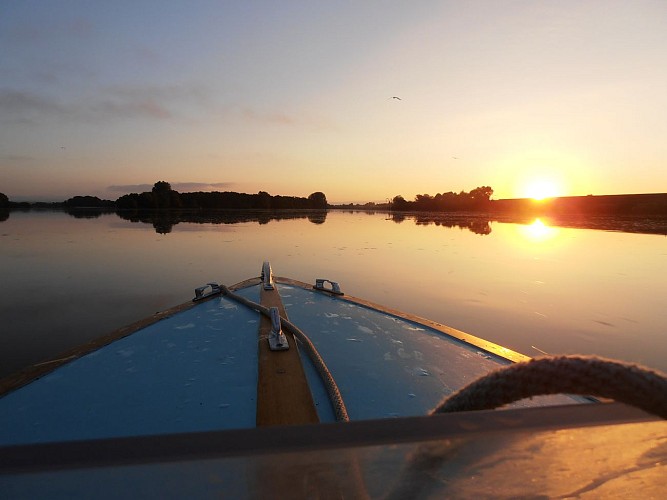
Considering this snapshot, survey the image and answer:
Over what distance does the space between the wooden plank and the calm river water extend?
4.10m

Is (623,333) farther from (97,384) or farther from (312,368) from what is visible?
(97,384)

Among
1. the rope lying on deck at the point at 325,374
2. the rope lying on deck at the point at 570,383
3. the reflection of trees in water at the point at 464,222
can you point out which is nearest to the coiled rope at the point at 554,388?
the rope lying on deck at the point at 570,383

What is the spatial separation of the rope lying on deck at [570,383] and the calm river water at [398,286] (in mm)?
5162

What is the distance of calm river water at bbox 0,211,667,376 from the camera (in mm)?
5707

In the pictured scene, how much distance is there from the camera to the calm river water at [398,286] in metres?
5.71

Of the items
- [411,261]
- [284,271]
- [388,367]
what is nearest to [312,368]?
[388,367]

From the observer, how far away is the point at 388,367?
2787 millimetres

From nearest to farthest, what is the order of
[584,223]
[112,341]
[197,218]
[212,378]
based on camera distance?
[212,378] → [112,341] → [584,223] → [197,218]

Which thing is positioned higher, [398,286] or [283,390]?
[283,390]

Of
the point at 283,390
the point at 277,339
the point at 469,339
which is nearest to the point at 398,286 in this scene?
the point at 469,339

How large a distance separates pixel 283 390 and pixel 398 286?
281 inches

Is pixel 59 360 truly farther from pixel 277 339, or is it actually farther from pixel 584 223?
pixel 584 223

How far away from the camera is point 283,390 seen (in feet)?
6.88

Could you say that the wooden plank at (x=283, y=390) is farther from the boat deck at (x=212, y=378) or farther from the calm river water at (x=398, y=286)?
the calm river water at (x=398, y=286)
